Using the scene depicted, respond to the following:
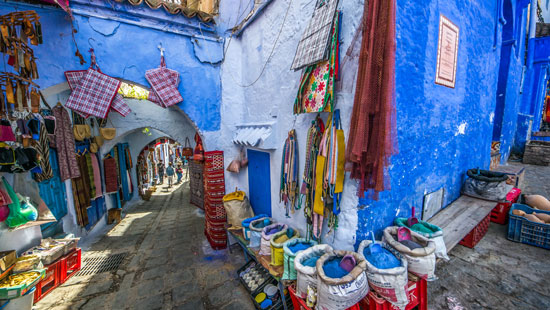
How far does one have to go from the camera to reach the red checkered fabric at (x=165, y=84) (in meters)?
4.25

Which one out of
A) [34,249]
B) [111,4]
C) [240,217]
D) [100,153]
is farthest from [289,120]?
[100,153]

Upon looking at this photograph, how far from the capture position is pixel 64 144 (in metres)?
5.00

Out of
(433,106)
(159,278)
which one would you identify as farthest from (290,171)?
(159,278)

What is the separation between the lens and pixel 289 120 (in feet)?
12.1

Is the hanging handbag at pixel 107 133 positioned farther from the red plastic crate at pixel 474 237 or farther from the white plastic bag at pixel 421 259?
the red plastic crate at pixel 474 237

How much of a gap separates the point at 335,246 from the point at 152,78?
14.7 ft

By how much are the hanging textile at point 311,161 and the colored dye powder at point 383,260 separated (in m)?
0.91

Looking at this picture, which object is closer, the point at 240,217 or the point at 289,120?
the point at 289,120

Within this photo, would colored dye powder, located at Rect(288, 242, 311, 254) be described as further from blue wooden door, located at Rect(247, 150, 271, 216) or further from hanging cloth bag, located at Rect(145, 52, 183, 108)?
hanging cloth bag, located at Rect(145, 52, 183, 108)

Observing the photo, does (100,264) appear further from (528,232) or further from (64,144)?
(528,232)

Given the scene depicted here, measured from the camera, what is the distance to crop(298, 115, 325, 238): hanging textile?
9.66ft

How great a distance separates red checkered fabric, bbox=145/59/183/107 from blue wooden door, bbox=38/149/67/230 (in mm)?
2853

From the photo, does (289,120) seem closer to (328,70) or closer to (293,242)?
(328,70)

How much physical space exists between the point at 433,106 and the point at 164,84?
4.92 meters
